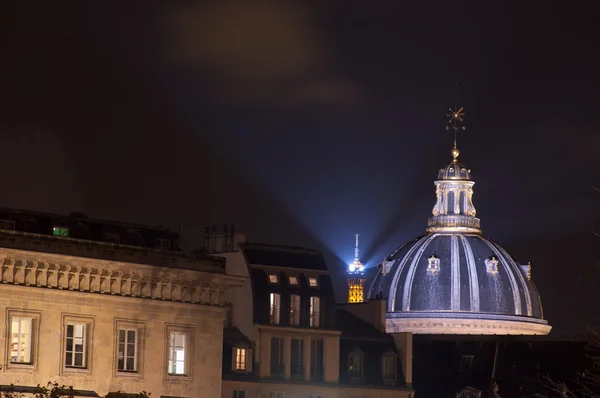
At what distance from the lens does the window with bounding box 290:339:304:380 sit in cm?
10000

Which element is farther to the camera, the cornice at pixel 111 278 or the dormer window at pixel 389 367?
the dormer window at pixel 389 367

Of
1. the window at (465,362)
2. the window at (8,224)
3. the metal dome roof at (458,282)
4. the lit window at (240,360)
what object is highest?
the metal dome roof at (458,282)

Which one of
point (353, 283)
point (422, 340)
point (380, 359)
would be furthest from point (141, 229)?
point (353, 283)

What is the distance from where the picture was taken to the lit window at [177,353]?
78000mm

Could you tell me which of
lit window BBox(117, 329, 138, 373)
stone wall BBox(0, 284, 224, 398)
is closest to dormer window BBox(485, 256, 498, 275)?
stone wall BBox(0, 284, 224, 398)

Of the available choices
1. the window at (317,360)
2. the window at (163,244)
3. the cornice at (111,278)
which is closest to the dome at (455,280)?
the window at (317,360)

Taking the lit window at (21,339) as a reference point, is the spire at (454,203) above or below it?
above

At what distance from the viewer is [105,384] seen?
2943 inches

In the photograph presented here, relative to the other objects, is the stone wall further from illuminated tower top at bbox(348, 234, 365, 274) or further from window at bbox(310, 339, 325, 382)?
illuminated tower top at bbox(348, 234, 365, 274)

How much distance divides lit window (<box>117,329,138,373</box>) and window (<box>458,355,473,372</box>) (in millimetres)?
50584

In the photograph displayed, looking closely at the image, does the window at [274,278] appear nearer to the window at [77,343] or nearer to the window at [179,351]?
the window at [179,351]

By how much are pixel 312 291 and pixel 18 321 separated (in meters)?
29.8

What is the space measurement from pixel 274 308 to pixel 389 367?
1112 centimetres

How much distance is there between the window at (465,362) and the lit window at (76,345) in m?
52.8
